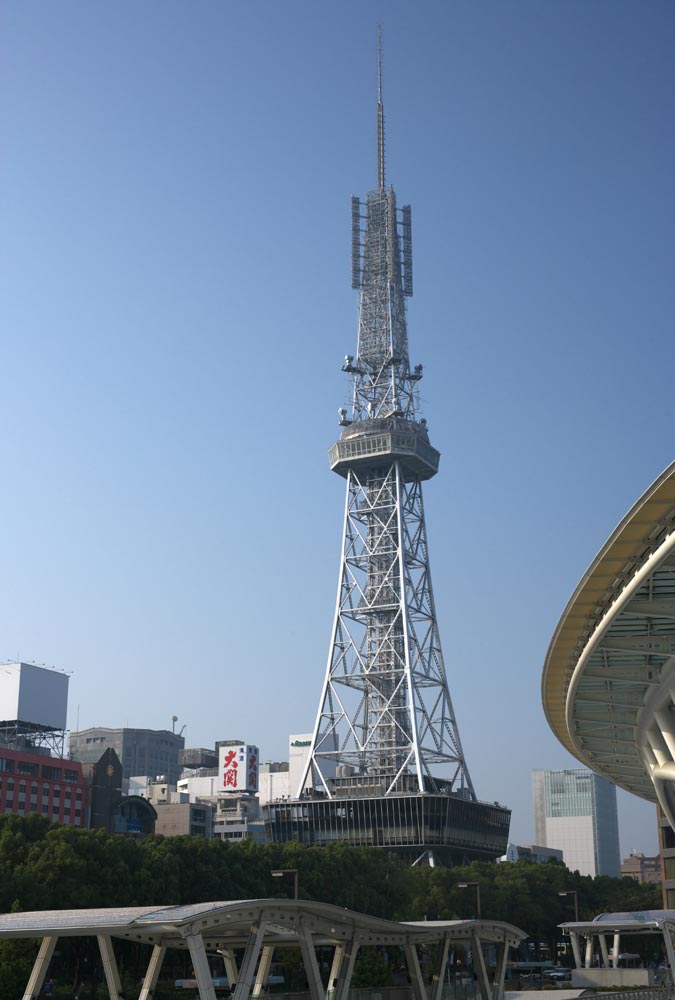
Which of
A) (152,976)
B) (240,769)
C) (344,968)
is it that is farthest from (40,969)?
(240,769)

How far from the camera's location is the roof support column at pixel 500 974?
46.2m

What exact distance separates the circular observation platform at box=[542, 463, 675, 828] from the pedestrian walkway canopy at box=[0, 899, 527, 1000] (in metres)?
8.97

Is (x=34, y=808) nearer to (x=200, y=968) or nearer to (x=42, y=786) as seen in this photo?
(x=42, y=786)

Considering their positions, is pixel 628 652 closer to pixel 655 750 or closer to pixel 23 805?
pixel 655 750

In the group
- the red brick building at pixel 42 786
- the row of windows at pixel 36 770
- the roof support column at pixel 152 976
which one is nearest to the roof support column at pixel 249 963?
the roof support column at pixel 152 976

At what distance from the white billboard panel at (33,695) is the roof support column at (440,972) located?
115m

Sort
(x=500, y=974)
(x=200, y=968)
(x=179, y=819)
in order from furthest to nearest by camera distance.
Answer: (x=179, y=819)
(x=500, y=974)
(x=200, y=968)

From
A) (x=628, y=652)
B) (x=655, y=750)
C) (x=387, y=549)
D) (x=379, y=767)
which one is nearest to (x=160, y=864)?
(x=655, y=750)

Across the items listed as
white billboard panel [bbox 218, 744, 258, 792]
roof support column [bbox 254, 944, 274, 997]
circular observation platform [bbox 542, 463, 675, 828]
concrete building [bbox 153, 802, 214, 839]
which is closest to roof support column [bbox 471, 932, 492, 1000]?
circular observation platform [bbox 542, 463, 675, 828]

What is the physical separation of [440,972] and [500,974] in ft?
16.1

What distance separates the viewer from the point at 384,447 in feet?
605

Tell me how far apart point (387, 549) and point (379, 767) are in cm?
3416

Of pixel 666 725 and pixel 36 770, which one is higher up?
pixel 36 770

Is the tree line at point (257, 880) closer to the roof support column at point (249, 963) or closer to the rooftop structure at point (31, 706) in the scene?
the roof support column at point (249, 963)
